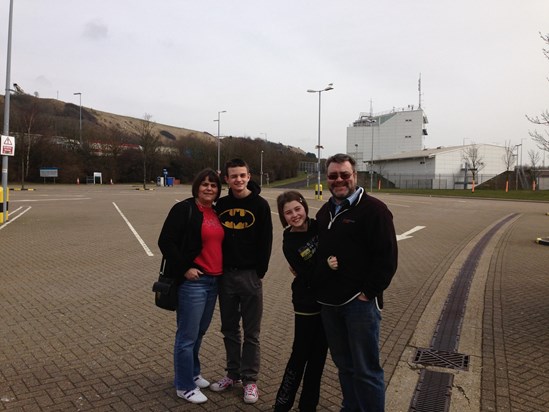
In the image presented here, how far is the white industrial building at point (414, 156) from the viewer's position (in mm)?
Result: 74062

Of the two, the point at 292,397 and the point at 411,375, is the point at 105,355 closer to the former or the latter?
the point at 292,397

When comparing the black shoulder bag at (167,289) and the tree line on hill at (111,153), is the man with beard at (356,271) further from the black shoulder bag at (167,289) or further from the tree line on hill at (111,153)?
the tree line on hill at (111,153)

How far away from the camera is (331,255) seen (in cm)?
272

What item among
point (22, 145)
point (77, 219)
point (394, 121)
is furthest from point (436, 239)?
point (394, 121)

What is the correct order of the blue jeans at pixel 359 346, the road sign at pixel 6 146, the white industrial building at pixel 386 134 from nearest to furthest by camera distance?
the blue jeans at pixel 359 346
the road sign at pixel 6 146
the white industrial building at pixel 386 134

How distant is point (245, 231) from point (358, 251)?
0.99m

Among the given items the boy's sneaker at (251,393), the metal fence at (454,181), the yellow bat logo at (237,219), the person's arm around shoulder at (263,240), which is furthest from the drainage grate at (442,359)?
the metal fence at (454,181)

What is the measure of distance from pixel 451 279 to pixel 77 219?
1407 cm

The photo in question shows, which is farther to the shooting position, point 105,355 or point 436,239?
point 436,239

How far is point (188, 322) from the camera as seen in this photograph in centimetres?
329

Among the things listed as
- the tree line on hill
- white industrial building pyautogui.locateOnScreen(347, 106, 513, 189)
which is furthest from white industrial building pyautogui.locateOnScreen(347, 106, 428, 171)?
the tree line on hill

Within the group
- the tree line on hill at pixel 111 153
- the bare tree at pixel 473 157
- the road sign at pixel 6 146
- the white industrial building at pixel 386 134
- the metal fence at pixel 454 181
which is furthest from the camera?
the white industrial building at pixel 386 134

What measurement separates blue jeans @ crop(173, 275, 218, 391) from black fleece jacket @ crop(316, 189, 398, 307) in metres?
0.96

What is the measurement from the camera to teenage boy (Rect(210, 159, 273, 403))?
131 inches
